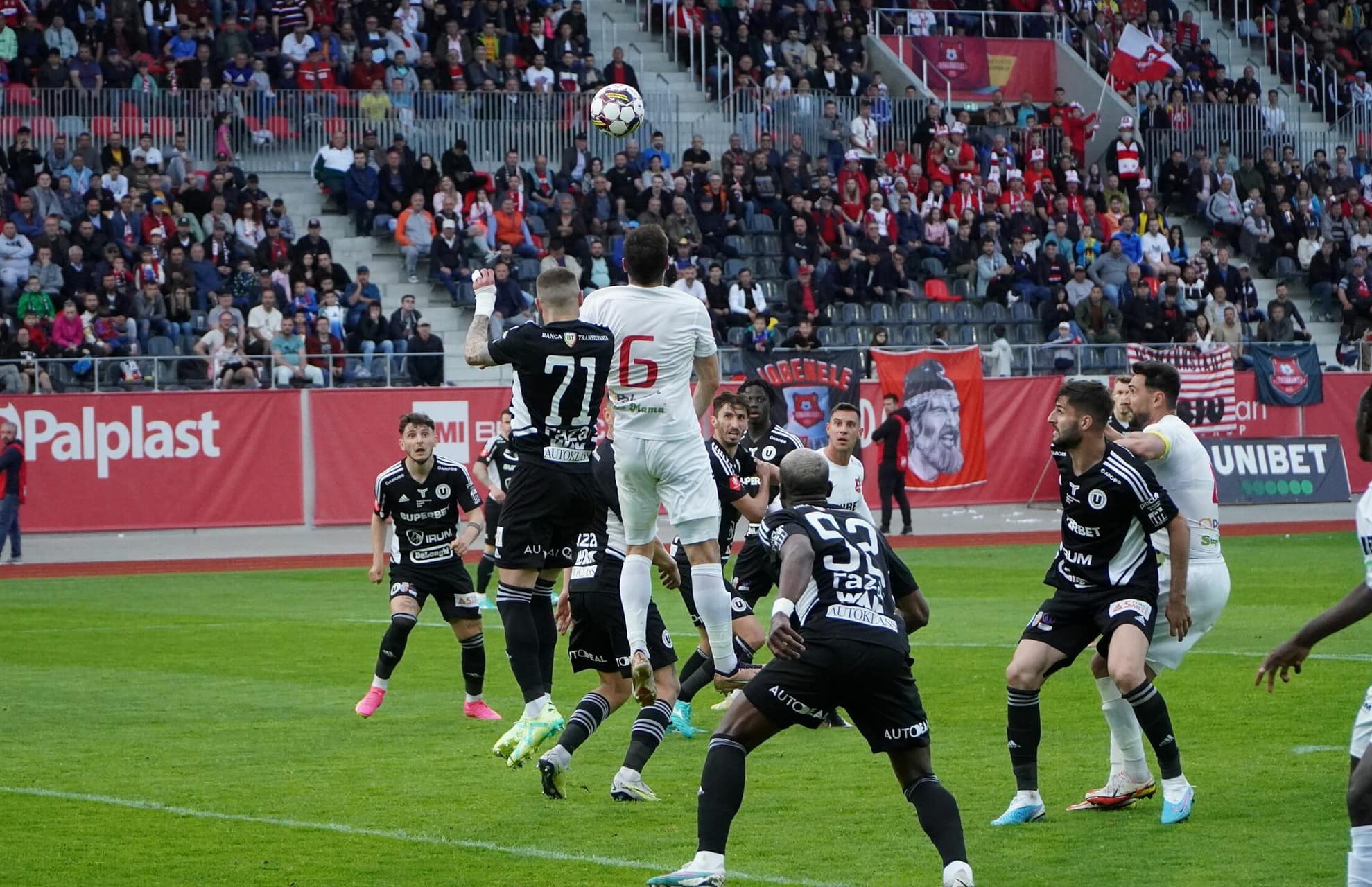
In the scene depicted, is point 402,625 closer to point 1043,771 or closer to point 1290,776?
point 1043,771

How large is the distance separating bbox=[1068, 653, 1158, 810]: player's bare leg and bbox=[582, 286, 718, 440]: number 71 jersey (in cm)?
243

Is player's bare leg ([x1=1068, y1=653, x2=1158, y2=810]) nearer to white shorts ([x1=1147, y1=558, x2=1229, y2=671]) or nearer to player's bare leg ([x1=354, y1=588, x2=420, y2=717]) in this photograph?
white shorts ([x1=1147, y1=558, x2=1229, y2=671])

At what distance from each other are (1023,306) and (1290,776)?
2383cm

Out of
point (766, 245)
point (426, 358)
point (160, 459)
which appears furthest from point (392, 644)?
point (766, 245)

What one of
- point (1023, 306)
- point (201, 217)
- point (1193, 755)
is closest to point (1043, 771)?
point (1193, 755)

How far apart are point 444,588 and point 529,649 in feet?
8.91

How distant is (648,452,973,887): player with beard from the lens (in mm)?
6570

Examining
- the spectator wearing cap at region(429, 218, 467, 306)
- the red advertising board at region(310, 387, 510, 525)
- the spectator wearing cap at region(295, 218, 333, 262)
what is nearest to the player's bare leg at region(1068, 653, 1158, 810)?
the red advertising board at region(310, 387, 510, 525)

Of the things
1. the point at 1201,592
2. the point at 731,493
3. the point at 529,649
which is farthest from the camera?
the point at 731,493

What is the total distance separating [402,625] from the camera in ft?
38.9

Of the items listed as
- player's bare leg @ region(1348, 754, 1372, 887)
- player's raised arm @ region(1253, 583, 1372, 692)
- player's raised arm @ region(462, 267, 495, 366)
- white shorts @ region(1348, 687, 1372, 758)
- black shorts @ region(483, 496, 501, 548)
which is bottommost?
black shorts @ region(483, 496, 501, 548)

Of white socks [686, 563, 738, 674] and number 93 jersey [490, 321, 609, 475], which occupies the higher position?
number 93 jersey [490, 321, 609, 475]

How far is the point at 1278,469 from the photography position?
3014cm

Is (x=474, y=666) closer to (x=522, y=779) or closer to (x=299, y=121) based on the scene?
(x=522, y=779)
